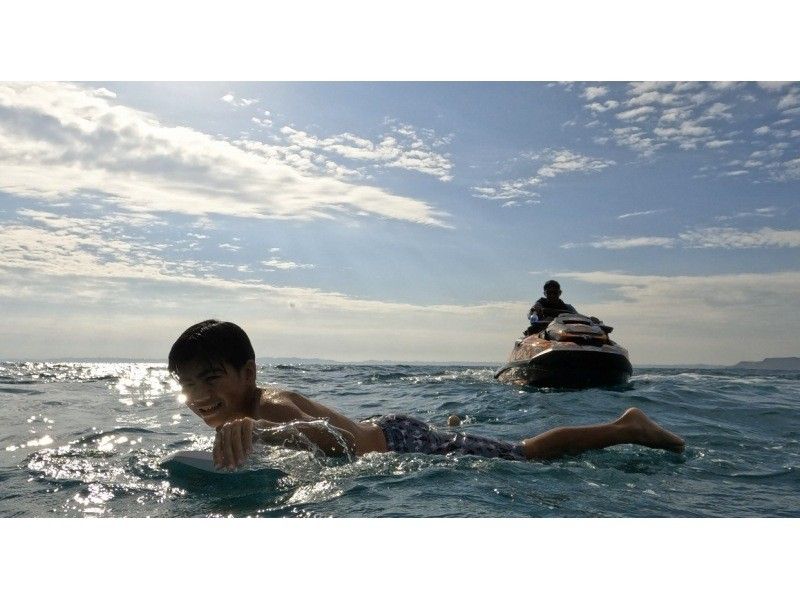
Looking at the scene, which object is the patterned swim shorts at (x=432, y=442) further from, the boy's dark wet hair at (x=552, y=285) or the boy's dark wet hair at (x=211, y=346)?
the boy's dark wet hair at (x=552, y=285)

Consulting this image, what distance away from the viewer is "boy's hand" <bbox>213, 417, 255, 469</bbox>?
10.9ft

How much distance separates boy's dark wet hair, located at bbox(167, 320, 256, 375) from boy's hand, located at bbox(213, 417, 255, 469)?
0.91 meters

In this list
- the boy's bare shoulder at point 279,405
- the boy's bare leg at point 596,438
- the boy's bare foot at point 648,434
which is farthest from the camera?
the boy's bare foot at point 648,434

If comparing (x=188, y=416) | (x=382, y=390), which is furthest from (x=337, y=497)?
(x=382, y=390)

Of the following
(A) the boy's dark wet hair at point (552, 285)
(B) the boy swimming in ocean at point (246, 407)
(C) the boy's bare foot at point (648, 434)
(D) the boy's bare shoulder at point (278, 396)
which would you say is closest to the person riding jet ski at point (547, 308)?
(A) the boy's dark wet hair at point (552, 285)

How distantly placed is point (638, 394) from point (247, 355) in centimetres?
960

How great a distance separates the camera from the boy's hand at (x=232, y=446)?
130 inches

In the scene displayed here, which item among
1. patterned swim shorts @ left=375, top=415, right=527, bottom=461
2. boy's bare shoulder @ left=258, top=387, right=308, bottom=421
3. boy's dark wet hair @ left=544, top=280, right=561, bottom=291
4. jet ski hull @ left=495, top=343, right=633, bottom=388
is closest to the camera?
boy's bare shoulder @ left=258, top=387, right=308, bottom=421

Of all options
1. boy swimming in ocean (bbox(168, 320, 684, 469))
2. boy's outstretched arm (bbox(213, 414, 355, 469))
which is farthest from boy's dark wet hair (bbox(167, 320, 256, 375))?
boy's outstretched arm (bbox(213, 414, 355, 469))

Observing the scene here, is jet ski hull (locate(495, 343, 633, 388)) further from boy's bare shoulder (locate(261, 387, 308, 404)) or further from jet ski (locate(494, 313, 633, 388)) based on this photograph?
boy's bare shoulder (locate(261, 387, 308, 404))

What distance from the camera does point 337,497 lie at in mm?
3879

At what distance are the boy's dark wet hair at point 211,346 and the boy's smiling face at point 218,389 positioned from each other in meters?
0.04
